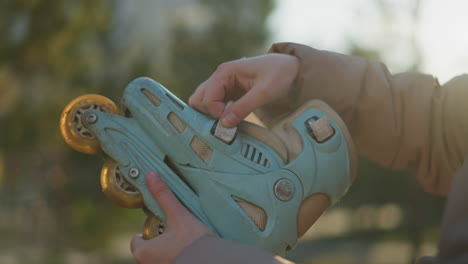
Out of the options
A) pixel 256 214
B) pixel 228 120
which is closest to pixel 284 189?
pixel 256 214

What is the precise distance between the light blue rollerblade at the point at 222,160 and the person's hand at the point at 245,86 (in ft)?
0.09

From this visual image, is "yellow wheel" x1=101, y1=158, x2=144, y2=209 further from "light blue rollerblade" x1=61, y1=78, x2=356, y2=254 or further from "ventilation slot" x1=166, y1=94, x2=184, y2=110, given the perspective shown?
"ventilation slot" x1=166, y1=94, x2=184, y2=110

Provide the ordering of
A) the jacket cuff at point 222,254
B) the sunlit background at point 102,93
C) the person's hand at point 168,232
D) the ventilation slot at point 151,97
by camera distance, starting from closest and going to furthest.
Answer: the jacket cuff at point 222,254
the person's hand at point 168,232
the ventilation slot at point 151,97
the sunlit background at point 102,93

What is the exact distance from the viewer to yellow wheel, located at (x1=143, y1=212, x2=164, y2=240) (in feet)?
3.59

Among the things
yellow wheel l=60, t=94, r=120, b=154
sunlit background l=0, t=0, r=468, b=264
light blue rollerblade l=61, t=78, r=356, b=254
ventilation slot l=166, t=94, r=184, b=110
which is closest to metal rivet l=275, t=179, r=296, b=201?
light blue rollerblade l=61, t=78, r=356, b=254

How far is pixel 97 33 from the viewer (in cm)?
550

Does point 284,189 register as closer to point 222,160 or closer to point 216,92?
point 222,160

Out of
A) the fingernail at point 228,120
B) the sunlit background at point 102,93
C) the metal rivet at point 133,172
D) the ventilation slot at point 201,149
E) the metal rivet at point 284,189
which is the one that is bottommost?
the sunlit background at point 102,93

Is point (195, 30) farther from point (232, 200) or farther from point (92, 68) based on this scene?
point (232, 200)

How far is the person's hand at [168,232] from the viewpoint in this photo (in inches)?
40.0

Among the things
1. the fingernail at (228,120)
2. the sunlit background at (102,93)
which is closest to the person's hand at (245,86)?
the fingernail at (228,120)

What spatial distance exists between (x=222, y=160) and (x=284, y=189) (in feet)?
0.44

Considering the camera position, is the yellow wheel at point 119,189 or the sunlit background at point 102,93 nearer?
the yellow wheel at point 119,189

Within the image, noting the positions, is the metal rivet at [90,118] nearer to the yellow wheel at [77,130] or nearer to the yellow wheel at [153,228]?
the yellow wheel at [77,130]
